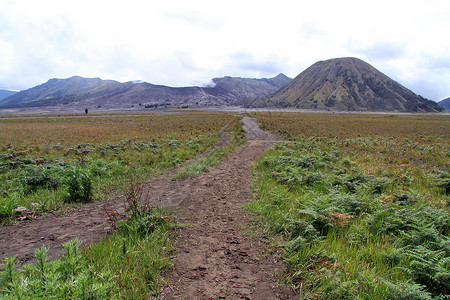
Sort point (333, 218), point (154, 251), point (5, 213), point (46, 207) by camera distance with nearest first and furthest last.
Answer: point (154, 251) < point (333, 218) < point (5, 213) < point (46, 207)

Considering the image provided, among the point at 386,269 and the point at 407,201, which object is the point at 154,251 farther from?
the point at 407,201

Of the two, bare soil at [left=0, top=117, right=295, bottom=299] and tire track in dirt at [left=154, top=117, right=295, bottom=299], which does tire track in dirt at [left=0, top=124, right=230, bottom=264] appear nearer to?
bare soil at [left=0, top=117, right=295, bottom=299]

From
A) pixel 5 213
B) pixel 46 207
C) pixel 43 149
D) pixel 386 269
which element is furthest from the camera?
pixel 43 149

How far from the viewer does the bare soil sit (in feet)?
10.6

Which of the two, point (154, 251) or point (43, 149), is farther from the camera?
point (43, 149)

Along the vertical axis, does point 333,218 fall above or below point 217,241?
above

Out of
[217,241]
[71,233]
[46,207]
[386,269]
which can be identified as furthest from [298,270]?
[46,207]

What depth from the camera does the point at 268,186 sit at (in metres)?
7.49

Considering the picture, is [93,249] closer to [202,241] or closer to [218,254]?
[202,241]

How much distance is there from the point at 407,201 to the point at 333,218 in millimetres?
2586

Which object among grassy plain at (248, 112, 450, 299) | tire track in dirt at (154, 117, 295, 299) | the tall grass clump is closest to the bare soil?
tire track in dirt at (154, 117, 295, 299)

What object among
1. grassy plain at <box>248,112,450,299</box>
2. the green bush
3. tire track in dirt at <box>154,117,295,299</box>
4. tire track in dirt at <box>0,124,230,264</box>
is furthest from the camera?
the green bush

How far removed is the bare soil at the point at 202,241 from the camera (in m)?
3.22

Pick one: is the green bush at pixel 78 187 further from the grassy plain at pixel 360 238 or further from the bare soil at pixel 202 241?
the grassy plain at pixel 360 238
